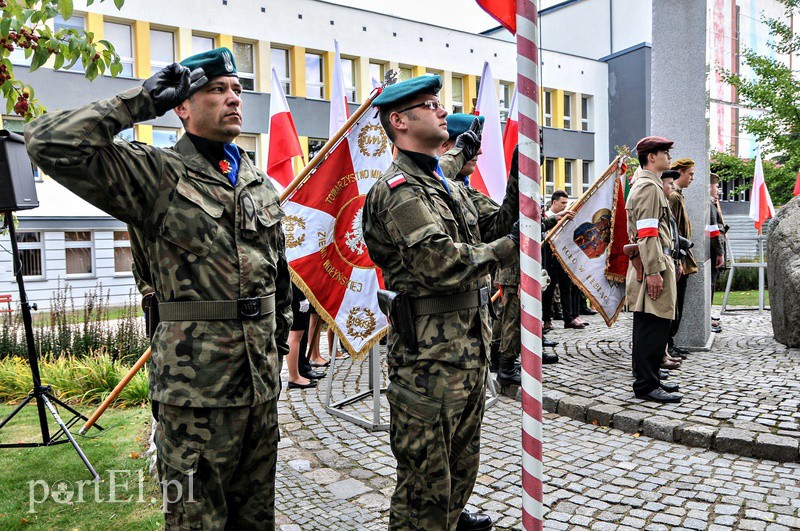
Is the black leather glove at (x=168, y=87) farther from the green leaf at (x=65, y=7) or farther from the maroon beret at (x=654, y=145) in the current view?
the maroon beret at (x=654, y=145)

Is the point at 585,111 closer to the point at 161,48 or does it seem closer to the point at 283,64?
the point at 283,64

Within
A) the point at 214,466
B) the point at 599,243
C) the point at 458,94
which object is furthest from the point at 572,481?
the point at 458,94

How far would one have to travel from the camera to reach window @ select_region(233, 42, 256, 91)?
23.5 m

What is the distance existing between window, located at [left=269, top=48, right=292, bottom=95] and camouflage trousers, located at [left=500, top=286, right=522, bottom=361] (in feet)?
65.2

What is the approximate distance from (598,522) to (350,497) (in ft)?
4.77

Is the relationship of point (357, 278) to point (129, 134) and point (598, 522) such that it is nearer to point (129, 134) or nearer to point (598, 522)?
point (598, 522)

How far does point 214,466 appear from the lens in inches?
89.5

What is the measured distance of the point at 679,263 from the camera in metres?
6.61

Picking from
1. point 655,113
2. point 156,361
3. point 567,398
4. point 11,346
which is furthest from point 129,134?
point 156,361

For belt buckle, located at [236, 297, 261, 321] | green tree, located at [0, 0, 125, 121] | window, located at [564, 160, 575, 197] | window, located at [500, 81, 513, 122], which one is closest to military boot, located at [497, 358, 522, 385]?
belt buckle, located at [236, 297, 261, 321]

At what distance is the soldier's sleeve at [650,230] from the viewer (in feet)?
17.8

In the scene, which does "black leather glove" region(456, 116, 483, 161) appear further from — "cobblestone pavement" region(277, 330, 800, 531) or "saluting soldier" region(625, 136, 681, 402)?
"saluting soldier" region(625, 136, 681, 402)

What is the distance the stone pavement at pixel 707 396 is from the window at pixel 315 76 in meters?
19.6

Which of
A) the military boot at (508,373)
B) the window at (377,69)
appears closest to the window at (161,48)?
the window at (377,69)
